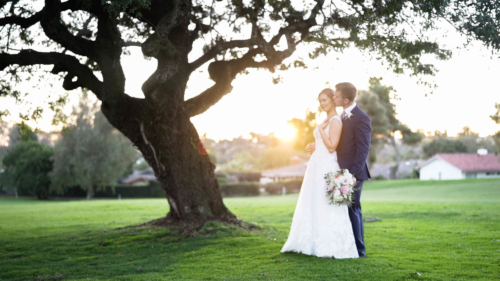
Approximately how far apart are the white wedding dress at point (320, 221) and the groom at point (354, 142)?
16 cm

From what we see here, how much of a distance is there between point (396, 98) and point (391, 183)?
40878 millimetres

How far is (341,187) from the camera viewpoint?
21.4 ft

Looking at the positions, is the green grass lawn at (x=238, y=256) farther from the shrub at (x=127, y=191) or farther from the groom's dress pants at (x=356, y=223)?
the shrub at (x=127, y=191)

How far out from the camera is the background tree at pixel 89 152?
45.8 meters

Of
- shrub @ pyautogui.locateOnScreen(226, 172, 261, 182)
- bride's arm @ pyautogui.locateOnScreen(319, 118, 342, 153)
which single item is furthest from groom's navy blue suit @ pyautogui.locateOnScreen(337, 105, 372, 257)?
shrub @ pyautogui.locateOnScreen(226, 172, 261, 182)

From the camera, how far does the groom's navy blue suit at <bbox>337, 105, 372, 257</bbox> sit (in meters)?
6.77

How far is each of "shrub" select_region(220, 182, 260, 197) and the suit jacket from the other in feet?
143

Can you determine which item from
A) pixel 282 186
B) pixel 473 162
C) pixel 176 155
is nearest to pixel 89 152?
pixel 282 186

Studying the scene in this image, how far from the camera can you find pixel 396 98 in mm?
9633

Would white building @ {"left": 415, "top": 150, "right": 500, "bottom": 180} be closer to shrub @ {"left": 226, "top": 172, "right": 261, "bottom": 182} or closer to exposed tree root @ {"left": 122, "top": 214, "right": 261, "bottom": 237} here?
shrub @ {"left": 226, "top": 172, "right": 261, "bottom": 182}

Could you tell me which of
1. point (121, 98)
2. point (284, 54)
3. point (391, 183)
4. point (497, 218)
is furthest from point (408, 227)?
point (391, 183)

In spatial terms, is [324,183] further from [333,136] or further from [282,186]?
[282,186]

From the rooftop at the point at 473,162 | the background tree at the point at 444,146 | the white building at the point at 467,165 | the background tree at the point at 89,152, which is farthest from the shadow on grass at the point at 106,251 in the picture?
the background tree at the point at 444,146

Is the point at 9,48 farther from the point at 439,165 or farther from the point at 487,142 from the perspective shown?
the point at 487,142
